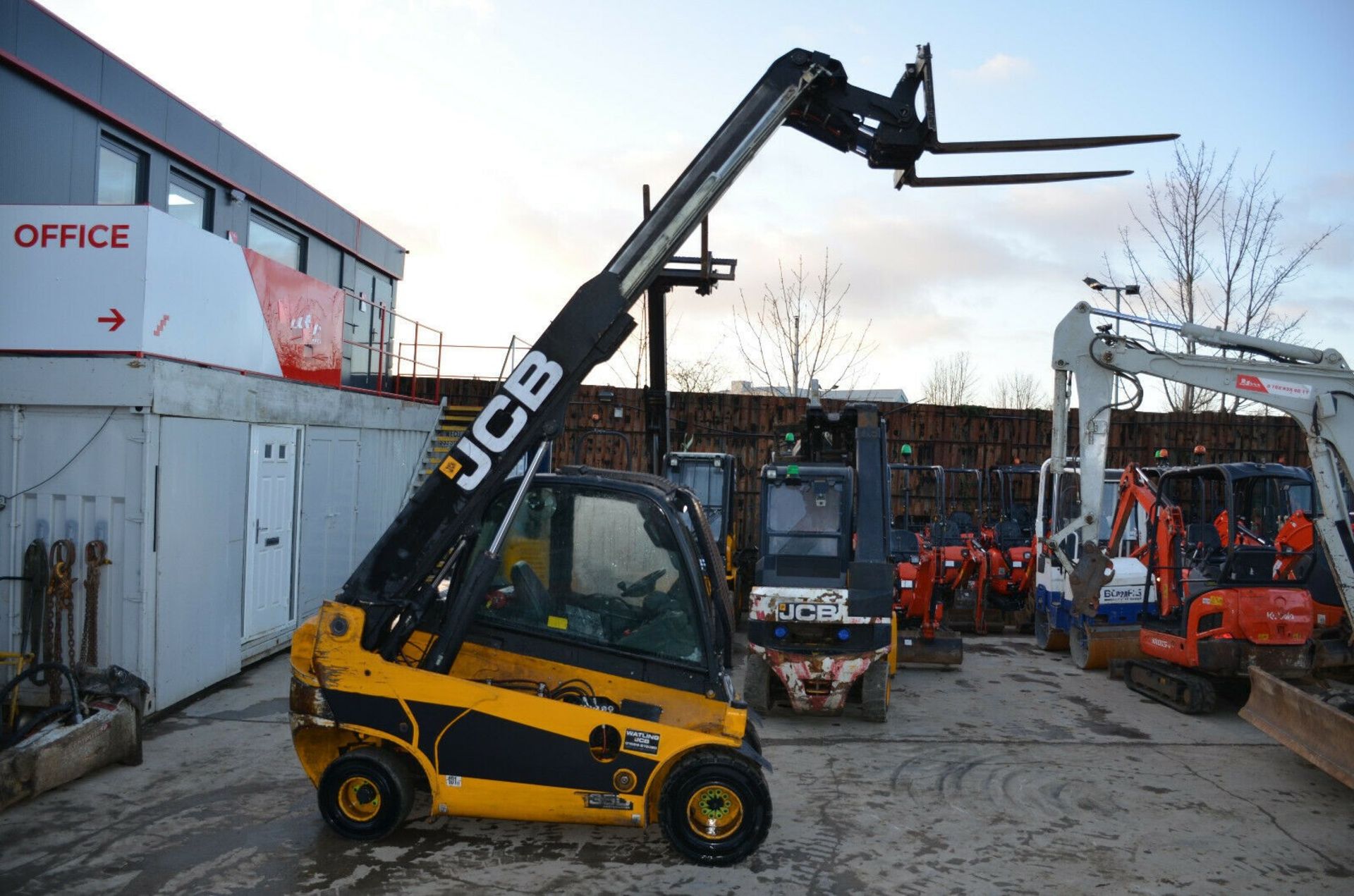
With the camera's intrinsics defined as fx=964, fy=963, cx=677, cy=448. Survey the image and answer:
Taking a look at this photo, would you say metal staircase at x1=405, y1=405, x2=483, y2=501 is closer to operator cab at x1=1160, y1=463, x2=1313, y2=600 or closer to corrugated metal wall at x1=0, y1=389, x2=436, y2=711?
corrugated metal wall at x1=0, y1=389, x2=436, y2=711

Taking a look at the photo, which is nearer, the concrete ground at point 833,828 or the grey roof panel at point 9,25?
the concrete ground at point 833,828

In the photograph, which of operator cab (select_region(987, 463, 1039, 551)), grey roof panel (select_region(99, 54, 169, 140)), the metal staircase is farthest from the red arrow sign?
operator cab (select_region(987, 463, 1039, 551))

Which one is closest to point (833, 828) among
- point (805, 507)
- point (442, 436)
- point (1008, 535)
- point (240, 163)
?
point (805, 507)

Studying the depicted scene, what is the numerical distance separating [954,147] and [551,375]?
2698 millimetres

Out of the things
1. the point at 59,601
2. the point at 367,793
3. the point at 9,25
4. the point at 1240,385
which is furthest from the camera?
the point at 9,25

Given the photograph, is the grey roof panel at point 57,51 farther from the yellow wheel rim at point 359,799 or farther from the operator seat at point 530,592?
the yellow wheel rim at point 359,799

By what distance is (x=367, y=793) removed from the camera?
511 cm

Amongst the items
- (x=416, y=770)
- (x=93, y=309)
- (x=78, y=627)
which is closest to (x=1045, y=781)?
(x=416, y=770)

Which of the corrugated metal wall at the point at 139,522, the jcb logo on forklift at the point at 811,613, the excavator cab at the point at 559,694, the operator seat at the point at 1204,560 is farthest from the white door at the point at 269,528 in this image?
the operator seat at the point at 1204,560

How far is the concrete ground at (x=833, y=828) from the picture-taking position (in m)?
4.87

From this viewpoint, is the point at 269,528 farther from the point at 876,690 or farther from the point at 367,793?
the point at 876,690

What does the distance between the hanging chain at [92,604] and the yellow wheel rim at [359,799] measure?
127 inches

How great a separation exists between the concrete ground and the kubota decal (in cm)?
289

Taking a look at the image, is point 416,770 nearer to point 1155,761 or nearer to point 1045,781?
point 1045,781
